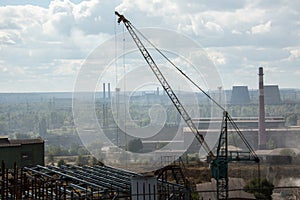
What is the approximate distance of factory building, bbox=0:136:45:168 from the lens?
1653cm

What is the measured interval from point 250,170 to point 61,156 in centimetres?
1698

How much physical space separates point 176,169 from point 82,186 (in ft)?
13.1

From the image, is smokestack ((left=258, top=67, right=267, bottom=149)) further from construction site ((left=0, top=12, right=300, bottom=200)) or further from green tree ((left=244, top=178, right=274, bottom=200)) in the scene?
green tree ((left=244, top=178, right=274, bottom=200))

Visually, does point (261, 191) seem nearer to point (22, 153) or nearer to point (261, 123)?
point (22, 153)

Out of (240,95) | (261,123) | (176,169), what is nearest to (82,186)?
(176,169)

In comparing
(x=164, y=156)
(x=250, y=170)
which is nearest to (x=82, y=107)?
(x=164, y=156)

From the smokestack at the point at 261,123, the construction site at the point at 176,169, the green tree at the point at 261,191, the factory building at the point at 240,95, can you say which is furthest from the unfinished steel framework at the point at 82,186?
the factory building at the point at 240,95

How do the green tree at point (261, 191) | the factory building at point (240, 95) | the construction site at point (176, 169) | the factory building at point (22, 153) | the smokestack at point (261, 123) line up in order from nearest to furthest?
1. the construction site at point (176, 169)
2. the factory building at point (22, 153)
3. the green tree at point (261, 191)
4. the smokestack at point (261, 123)
5. the factory building at point (240, 95)

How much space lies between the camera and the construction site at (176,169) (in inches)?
358

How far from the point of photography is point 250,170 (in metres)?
32.0

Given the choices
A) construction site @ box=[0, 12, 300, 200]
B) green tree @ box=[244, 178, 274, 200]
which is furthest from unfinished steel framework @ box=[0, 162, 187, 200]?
green tree @ box=[244, 178, 274, 200]

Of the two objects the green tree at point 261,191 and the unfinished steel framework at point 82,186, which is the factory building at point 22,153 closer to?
the unfinished steel framework at point 82,186

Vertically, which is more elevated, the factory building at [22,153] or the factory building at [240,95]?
the factory building at [240,95]

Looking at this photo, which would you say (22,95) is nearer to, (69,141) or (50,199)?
(69,141)
